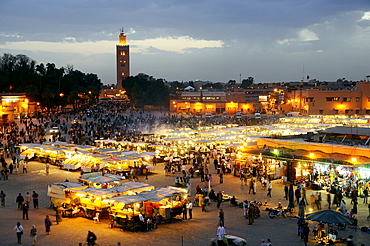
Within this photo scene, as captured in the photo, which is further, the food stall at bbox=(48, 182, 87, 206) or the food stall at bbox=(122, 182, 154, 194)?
A: the food stall at bbox=(122, 182, 154, 194)

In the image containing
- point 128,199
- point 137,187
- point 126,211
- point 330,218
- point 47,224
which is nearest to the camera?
point 330,218

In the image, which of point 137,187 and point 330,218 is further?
point 137,187

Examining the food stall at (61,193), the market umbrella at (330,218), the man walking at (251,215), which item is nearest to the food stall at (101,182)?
the food stall at (61,193)

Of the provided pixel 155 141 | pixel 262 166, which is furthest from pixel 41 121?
pixel 262 166

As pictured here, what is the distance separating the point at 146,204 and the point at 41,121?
40.2 m

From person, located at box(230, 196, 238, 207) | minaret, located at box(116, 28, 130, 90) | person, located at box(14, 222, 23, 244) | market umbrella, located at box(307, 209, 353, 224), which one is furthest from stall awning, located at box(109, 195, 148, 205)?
minaret, located at box(116, 28, 130, 90)

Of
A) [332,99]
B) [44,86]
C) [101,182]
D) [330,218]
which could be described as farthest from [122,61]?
[330,218]

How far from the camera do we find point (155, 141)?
35.3m

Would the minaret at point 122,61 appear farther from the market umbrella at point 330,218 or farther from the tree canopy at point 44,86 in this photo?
the market umbrella at point 330,218

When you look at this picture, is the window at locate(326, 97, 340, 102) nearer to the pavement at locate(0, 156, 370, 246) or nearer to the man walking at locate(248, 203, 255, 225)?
the pavement at locate(0, 156, 370, 246)

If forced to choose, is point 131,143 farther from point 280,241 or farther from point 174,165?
point 280,241

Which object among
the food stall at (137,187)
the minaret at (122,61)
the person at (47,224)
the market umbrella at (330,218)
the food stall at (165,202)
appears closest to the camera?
the market umbrella at (330,218)

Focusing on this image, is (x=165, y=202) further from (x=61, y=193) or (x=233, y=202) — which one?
(x=61, y=193)

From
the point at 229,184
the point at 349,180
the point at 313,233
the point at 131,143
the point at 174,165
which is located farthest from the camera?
the point at 131,143
